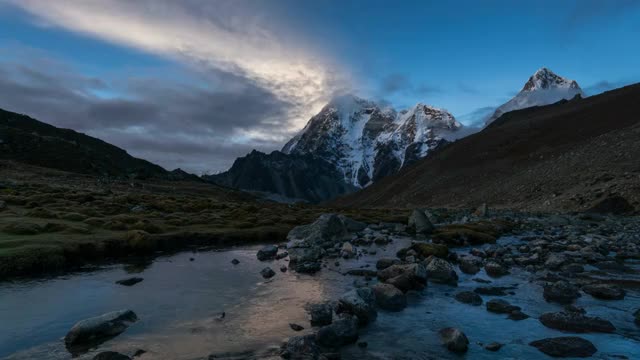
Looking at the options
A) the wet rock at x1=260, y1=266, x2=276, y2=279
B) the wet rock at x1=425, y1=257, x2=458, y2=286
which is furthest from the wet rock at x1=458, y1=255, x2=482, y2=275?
the wet rock at x1=260, y1=266, x2=276, y2=279

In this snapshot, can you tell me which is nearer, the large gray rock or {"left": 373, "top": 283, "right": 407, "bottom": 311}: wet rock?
the large gray rock

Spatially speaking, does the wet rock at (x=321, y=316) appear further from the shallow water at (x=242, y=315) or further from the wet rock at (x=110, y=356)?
the wet rock at (x=110, y=356)

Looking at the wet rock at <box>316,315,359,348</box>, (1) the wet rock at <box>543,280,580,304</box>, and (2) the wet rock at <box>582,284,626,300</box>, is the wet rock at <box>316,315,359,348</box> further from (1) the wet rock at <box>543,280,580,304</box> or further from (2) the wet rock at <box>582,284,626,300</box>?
(2) the wet rock at <box>582,284,626,300</box>

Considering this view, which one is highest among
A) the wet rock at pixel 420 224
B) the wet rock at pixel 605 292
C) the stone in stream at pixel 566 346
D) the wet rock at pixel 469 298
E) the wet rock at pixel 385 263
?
the wet rock at pixel 420 224

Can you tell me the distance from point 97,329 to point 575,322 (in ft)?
56.3

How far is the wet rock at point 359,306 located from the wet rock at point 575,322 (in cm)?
638

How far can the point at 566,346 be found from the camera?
14797 millimetres

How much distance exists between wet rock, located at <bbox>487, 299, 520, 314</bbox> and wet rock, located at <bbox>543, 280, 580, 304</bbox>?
2424 mm

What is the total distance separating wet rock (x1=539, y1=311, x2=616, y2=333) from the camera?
16645mm

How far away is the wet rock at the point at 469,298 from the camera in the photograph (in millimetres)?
20812

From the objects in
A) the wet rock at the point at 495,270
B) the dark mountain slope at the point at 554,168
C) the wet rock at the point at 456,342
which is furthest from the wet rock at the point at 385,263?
the dark mountain slope at the point at 554,168

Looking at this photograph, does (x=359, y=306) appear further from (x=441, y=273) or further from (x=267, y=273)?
(x=267, y=273)

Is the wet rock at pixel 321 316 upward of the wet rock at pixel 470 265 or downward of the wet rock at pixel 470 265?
downward

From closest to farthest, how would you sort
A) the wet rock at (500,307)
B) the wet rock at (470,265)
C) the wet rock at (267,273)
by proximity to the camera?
the wet rock at (500,307)
the wet rock at (267,273)
the wet rock at (470,265)
